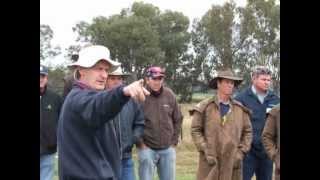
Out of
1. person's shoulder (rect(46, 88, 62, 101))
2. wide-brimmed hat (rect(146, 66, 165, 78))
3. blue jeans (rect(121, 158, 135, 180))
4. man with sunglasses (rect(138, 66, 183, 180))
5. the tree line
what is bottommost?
blue jeans (rect(121, 158, 135, 180))

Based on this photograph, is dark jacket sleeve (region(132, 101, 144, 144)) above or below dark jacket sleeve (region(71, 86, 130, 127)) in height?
below

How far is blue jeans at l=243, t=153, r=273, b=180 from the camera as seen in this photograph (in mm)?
5133

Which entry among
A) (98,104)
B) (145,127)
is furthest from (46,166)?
(98,104)

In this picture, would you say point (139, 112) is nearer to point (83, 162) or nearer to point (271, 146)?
point (271, 146)

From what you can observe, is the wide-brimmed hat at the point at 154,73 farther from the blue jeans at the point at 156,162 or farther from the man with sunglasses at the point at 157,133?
the blue jeans at the point at 156,162

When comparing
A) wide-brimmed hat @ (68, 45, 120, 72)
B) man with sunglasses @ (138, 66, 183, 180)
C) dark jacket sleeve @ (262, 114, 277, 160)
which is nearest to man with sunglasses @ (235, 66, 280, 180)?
dark jacket sleeve @ (262, 114, 277, 160)

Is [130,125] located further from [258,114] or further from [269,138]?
[269,138]

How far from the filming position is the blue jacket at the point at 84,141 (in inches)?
104

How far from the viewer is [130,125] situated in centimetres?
523

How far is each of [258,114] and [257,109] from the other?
5cm

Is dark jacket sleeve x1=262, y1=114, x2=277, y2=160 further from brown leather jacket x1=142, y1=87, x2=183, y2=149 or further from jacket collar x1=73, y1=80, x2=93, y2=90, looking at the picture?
jacket collar x1=73, y1=80, x2=93, y2=90

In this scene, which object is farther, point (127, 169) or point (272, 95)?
point (272, 95)

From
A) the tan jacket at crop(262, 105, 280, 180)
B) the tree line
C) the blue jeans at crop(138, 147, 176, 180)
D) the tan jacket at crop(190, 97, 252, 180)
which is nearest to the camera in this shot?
the tan jacket at crop(262, 105, 280, 180)
